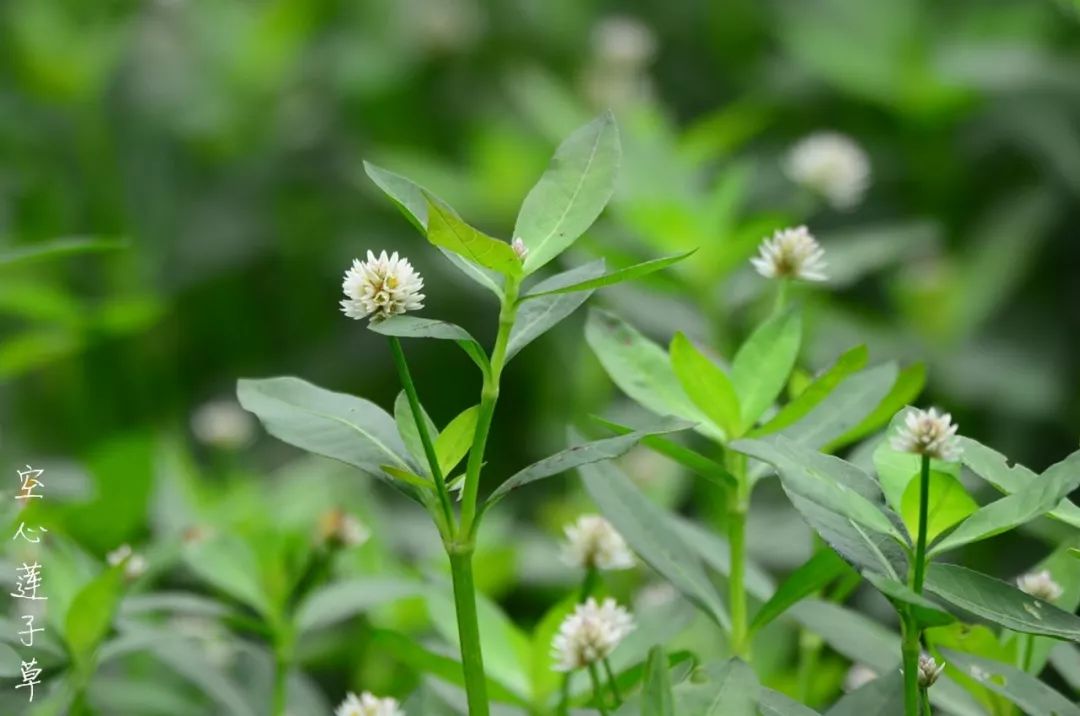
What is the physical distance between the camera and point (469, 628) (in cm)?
55

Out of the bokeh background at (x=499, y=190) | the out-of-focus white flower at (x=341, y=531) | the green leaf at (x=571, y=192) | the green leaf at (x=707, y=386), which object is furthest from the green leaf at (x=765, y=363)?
the bokeh background at (x=499, y=190)

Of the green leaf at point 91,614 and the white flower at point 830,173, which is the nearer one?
the green leaf at point 91,614

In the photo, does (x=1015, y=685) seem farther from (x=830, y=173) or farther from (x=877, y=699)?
(x=830, y=173)

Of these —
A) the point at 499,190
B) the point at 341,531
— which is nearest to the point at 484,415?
the point at 341,531

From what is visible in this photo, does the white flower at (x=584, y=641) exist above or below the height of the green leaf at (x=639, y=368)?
below

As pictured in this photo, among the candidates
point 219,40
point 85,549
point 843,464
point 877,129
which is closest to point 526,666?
point 843,464

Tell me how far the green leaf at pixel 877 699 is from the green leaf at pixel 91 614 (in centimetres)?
33

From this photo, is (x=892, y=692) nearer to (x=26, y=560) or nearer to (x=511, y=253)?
(x=511, y=253)

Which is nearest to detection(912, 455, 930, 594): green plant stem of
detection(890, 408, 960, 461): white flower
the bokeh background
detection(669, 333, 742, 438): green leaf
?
detection(890, 408, 960, 461): white flower

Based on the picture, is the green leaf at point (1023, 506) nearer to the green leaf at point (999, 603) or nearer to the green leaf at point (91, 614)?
the green leaf at point (999, 603)

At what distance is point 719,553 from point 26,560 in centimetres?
36

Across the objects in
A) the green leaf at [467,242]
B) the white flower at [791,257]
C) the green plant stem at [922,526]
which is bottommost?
the green plant stem at [922,526]

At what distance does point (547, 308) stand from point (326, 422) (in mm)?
101

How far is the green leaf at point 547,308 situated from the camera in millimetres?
564
